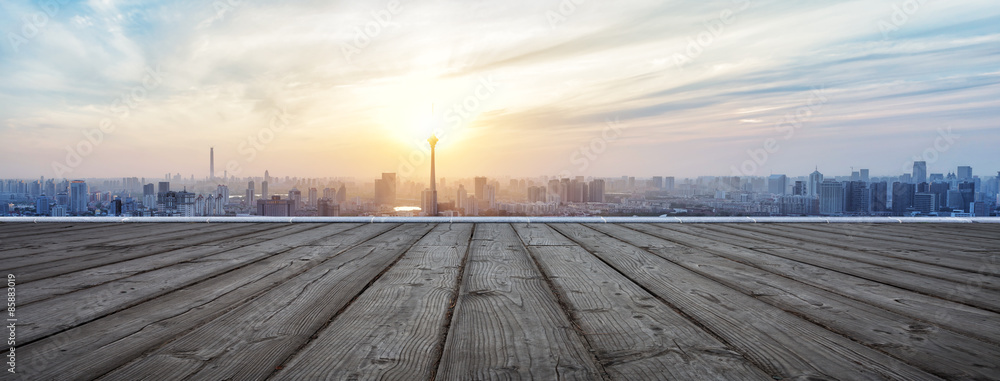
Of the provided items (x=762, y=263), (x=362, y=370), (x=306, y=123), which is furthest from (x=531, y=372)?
(x=306, y=123)

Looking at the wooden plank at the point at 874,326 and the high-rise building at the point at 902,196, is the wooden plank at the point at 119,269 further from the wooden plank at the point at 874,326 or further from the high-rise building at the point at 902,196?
the high-rise building at the point at 902,196

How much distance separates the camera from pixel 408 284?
170 centimetres

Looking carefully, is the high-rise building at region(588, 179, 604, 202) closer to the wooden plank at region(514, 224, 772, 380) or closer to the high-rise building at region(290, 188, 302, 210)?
the high-rise building at region(290, 188, 302, 210)

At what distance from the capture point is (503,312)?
130cm

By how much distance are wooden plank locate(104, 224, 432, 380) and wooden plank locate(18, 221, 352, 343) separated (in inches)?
15.7

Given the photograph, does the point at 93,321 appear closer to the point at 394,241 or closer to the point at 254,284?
the point at 254,284

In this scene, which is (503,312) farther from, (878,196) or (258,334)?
(878,196)

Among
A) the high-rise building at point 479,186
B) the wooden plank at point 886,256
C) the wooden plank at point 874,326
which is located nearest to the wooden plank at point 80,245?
the wooden plank at point 874,326

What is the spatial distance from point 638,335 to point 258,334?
953mm

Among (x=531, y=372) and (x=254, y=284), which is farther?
(x=254, y=284)

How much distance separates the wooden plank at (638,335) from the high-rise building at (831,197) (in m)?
6.72

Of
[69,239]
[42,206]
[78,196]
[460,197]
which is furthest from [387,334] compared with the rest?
[460,197]

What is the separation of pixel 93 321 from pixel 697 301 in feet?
5.90

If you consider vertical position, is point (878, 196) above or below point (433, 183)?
below
